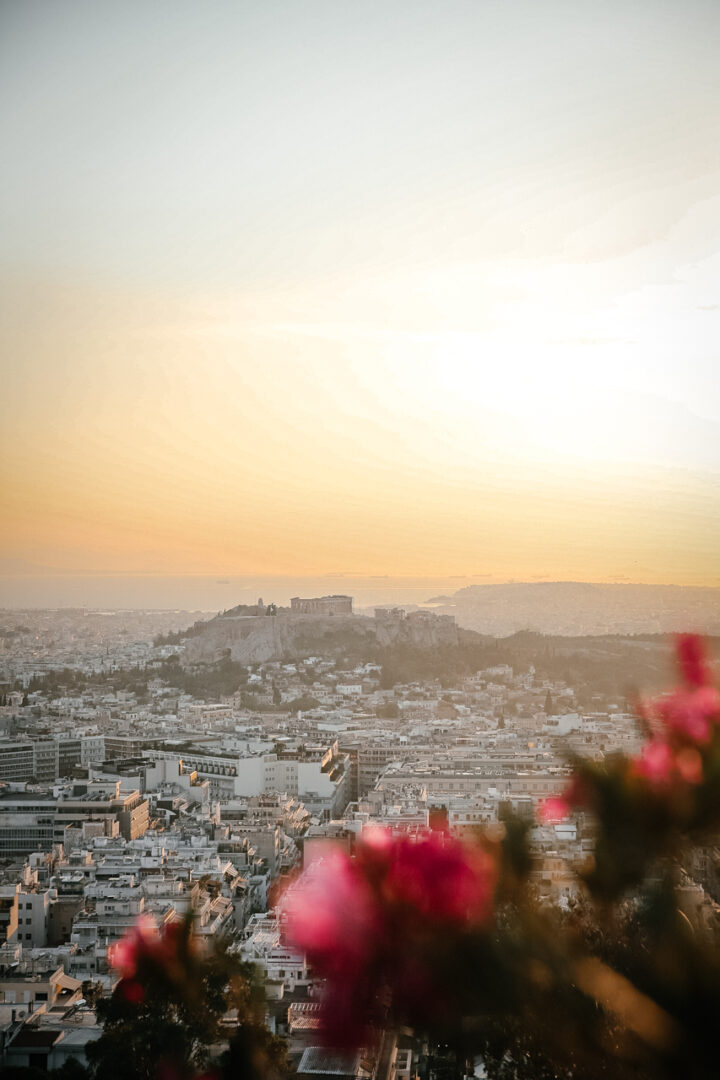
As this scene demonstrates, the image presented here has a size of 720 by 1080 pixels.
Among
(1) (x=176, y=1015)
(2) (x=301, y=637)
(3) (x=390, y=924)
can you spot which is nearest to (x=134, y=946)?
(1) (x=176, y=1015)

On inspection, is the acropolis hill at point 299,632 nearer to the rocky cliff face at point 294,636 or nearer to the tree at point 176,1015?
the rocky cliff face at point 294,636

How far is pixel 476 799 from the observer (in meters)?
9.21

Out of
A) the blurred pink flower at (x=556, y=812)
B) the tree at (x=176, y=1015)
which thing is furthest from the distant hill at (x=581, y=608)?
the tree at (x=176, y=1015)

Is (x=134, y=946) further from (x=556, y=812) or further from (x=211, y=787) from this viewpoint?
(x=211, y=787)

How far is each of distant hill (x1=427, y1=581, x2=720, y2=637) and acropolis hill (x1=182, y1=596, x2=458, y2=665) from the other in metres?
1.25

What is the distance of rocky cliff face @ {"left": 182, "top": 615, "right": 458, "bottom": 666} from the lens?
2450 cm

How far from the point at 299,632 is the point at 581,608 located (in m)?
10.6


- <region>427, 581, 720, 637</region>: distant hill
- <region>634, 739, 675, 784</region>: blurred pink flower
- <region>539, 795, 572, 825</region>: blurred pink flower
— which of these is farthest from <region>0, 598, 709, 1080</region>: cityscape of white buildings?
<region>427, 581, 720, 637</region>: distant hill

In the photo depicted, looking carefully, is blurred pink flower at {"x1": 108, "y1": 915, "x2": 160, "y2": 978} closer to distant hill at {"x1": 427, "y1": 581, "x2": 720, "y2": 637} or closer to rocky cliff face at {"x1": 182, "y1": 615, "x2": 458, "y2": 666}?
distant hill at {"x1": 427, "y1": 581, "x2": 720, "y2": 637}

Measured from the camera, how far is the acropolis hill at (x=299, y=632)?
24.1 metres

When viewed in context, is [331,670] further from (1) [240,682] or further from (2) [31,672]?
(2) [31,672]

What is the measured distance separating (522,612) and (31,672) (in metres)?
A: 8.51

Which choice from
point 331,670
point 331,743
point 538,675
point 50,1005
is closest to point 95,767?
point 331,743

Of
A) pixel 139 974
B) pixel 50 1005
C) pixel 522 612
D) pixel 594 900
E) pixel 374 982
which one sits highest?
pixel 522 612
